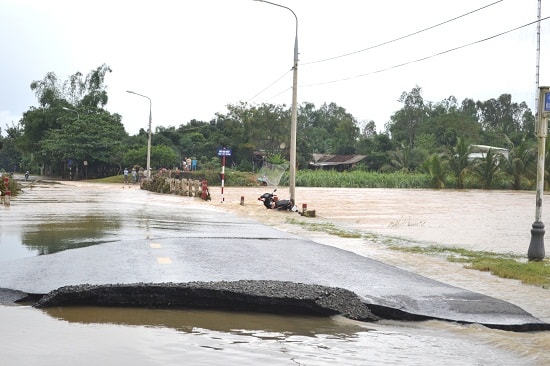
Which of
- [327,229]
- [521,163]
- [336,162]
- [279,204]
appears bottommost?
[327,229]

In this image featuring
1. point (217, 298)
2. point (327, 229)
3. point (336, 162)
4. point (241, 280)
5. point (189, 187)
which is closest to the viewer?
point (217, 298)

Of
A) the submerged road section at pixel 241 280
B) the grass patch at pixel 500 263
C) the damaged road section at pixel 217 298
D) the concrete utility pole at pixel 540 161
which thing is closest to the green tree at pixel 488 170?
the grass patch at pixel 500 263

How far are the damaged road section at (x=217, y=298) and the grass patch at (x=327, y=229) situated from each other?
959cm

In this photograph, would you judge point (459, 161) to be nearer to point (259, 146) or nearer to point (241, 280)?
point (259, 146)

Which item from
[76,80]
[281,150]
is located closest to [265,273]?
[281,150]

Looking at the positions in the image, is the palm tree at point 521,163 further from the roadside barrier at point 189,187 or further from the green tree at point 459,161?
the roadside barrier at point 189,187

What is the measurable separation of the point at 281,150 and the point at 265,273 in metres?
75.8

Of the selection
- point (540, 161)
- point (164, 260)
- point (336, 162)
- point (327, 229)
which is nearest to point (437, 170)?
point (336, 162)

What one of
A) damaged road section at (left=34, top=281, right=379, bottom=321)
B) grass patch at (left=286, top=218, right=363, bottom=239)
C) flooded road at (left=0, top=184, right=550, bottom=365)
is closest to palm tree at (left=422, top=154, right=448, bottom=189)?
grass patch at (left=286, top=218, right=363, bottom=239)

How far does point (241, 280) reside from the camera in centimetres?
843

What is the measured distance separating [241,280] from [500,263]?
19.0 ft

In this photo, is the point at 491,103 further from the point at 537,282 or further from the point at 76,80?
the point at 537,282

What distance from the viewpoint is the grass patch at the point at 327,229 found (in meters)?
17.5

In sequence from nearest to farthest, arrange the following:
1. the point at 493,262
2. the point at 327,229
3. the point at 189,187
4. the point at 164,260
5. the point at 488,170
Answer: the point at 164,260, the point at 493,262, the point at 327,229, the point at 189,187, the point at 488,170
